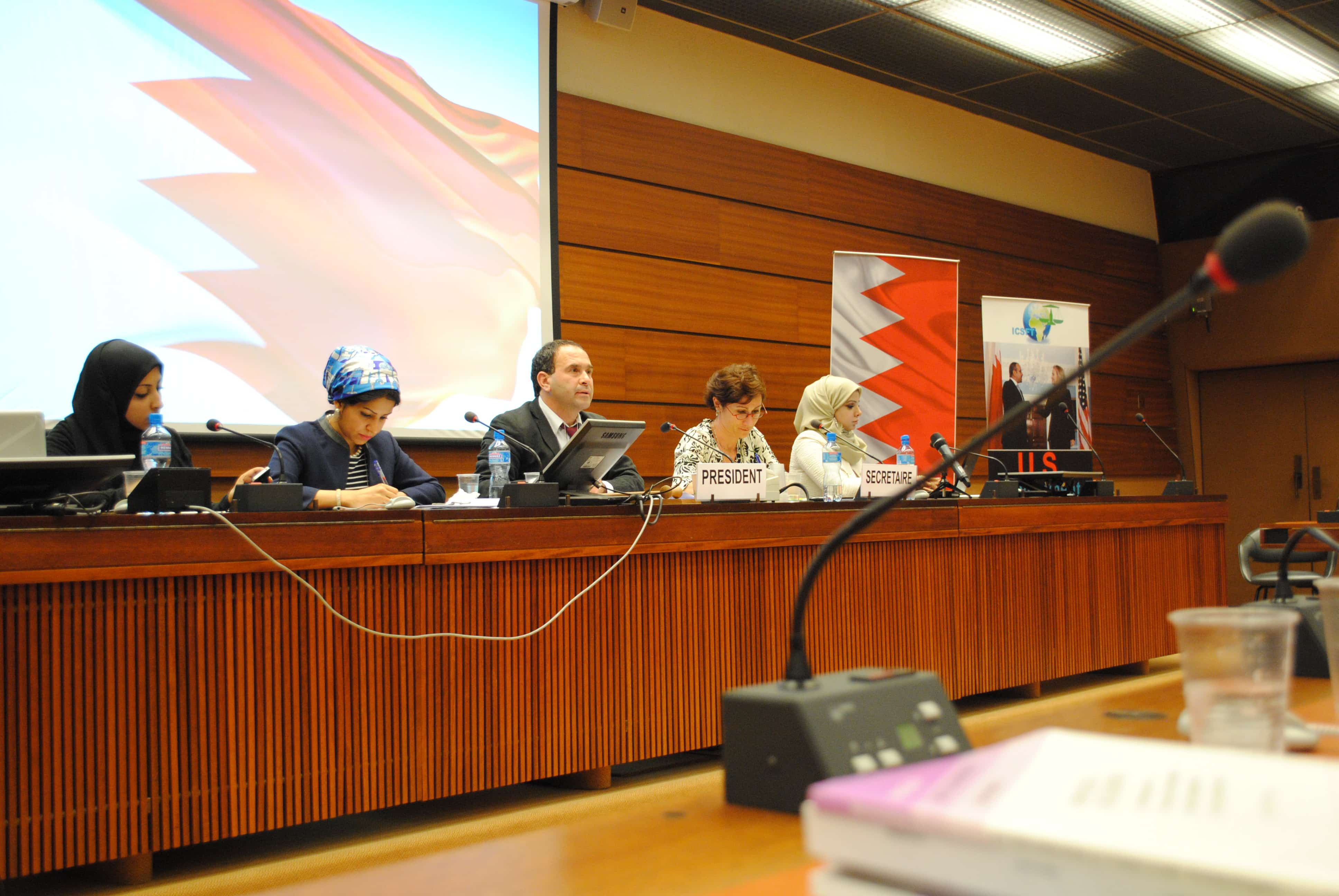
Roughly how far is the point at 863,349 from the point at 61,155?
3.56 m

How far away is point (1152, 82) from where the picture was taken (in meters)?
5.85

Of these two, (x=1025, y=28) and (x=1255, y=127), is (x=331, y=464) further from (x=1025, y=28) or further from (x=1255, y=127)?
(x=1255, y=127)

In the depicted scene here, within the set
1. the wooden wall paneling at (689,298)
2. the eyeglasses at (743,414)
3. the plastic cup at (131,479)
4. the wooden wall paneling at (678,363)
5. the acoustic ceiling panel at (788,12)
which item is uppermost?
the acoustic ceiling panel at (788,12)

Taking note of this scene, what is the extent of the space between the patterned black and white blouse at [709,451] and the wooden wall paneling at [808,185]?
137cm

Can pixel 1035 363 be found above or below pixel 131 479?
above

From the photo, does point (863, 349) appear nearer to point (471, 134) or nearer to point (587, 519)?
point (471, 134)

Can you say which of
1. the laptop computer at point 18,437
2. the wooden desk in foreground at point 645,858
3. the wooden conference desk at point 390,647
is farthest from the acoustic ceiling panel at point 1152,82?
the wooden desk in foreground at point 645,858

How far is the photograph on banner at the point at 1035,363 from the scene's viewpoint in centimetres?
611

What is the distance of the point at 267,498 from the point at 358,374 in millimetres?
776

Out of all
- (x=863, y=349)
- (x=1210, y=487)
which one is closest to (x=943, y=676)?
(x=863, y=349)

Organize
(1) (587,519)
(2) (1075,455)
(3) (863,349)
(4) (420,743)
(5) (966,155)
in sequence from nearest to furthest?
(4) (420,743), (1) (587,519), (2) (1075,455), (3) (863,349), (5) (966,155)

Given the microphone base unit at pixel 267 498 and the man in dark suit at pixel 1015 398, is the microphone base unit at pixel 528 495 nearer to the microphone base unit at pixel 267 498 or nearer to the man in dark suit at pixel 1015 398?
the microphone base unit at pixel 267 498

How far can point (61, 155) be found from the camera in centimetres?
337

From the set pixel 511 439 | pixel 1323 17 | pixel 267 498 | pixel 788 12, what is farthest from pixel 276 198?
pixel 1323 17
